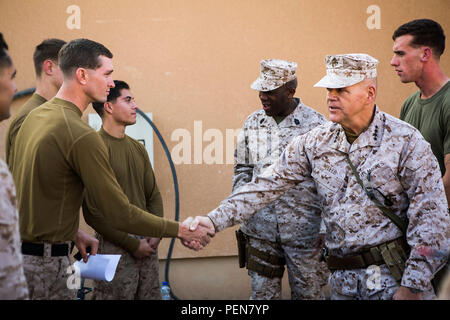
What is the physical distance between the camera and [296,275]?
408 centimetres

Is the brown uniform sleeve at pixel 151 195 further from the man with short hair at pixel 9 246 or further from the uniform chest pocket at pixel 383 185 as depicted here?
the man with short hair at pixel 9 246

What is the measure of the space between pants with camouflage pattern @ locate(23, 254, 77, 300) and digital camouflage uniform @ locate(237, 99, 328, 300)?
1647mm

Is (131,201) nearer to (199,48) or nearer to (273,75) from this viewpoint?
(273,75)

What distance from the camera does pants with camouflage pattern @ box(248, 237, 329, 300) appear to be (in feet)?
13.3

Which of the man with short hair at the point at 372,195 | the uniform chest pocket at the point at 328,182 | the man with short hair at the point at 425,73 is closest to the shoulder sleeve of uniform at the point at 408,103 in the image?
the man with short hair at the point at 425,73

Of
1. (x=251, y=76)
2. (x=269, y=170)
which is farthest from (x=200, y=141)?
(x=269, y=170)

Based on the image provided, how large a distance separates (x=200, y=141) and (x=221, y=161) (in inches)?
12.0

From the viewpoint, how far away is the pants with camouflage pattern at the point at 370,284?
2.81 m

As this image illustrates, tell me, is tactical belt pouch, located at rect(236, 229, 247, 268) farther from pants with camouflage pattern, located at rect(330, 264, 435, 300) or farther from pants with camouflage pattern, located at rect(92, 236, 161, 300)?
pants with camouflage pattern, located at rect(330, 264, 435, 300)

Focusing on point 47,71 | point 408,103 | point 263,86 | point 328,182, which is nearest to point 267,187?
point 328,182

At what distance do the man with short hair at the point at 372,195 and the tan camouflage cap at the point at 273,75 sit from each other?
1.06 metres
